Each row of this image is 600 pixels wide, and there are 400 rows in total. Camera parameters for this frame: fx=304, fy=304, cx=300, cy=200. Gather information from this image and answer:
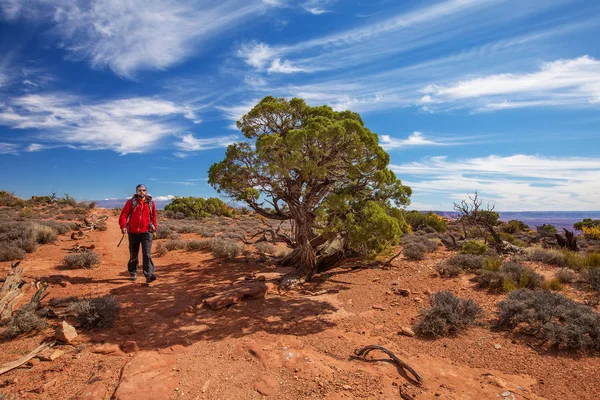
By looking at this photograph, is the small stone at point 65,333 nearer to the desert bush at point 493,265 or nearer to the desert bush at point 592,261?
the desert bush at point 493,265

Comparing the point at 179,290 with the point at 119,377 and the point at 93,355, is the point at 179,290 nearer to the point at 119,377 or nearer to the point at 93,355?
the point at 93,355

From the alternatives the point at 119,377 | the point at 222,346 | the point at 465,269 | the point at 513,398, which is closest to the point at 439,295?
the point at 513,398

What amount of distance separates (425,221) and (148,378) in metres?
26.2

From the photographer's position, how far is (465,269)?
9773 millimetres

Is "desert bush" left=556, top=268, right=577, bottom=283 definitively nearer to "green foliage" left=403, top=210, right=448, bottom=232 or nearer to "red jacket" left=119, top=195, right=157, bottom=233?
"red jacket" left=119, top=195, right=157, bottom=233

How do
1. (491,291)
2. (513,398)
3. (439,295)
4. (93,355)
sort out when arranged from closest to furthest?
(513,398)
(93,355)
(439,295)
(491,291)

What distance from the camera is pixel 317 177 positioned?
25.6 ft

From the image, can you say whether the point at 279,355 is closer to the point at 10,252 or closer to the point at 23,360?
the point at 23,360

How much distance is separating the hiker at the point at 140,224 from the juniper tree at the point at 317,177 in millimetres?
2004

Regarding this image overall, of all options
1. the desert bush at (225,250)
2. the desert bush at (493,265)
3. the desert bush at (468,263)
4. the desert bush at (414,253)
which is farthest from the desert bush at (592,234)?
the desert bush at (225,250)

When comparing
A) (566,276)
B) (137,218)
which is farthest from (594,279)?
(137,218)

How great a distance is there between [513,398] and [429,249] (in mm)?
10455

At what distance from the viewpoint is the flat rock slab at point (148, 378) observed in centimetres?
361

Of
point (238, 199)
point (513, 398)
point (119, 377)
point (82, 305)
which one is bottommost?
point (513, 398)
